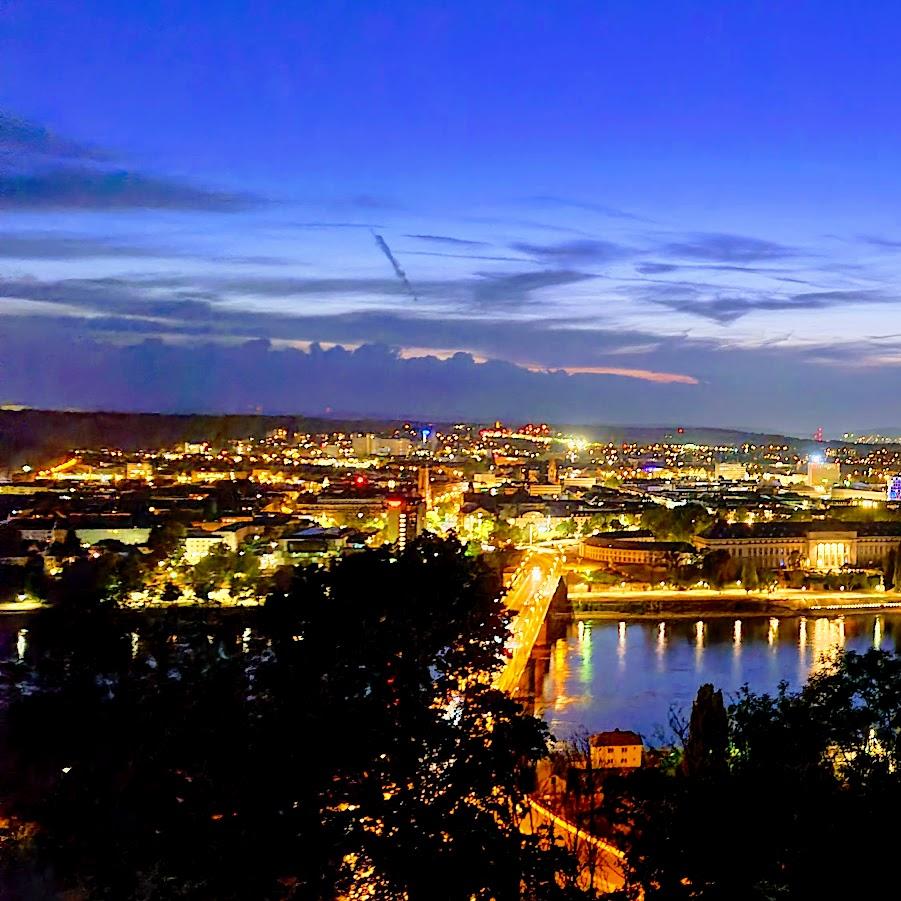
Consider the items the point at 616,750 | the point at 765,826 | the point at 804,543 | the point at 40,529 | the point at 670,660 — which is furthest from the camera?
the point at 804,543

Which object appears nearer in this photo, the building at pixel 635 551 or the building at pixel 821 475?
the building at pixel 635 551

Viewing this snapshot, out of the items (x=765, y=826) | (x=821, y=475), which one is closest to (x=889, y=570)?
(x=765, y=826)

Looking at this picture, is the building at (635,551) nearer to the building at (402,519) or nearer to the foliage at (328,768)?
the building at (402,519)

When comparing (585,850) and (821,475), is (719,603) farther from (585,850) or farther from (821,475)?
(821,475)

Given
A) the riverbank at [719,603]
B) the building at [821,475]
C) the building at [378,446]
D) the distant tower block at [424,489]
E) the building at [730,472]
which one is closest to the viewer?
the riverbank at [719,603]

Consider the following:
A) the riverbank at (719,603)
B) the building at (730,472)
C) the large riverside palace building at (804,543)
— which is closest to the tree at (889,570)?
the riverbank at (719,603)

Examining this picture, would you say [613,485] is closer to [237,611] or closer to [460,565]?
[237,611]

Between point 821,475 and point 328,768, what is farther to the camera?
point 821,475
